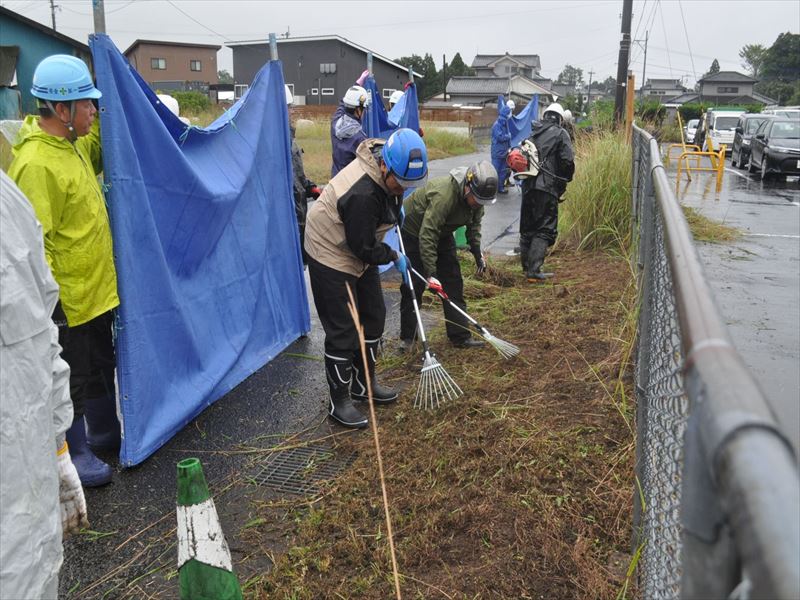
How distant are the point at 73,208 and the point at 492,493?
253cm

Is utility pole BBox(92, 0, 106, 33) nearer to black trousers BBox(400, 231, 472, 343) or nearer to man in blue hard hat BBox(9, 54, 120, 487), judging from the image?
man in blue hard hat BBox(9, 54, 120, 487)

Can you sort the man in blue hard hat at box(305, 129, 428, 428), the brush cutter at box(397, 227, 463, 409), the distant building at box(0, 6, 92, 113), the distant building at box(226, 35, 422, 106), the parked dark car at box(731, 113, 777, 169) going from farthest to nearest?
the distant building at box(226, 35, 422, 106) < the parked dark car at box(731, 113, 777, 169) < the distant building at box(0, 6, 92, 113) < the brush cutter at box(397, 227, 463, 409) < the man in blue hard hat at box(305, 129, 428, 428)

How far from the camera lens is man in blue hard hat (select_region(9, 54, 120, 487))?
10.5 feet

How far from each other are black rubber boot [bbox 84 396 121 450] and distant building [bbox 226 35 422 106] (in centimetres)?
5381

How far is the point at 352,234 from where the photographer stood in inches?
165

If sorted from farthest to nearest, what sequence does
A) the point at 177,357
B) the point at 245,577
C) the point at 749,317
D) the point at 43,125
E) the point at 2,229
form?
the point at 749,317 < the point at 177,357 < the point at 43,125 < the point at 245,577 < the point at 2,229

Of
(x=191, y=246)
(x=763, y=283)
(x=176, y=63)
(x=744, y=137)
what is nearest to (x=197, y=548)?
(x=191, y=246)

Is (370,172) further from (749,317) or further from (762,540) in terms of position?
(749,317)

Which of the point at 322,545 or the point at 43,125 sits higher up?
the point at 43,125

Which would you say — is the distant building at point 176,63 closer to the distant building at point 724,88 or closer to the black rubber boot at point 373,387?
the black rubber boot at point 373,387

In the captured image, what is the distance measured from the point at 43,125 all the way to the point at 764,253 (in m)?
10.1

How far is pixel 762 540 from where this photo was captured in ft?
1.58

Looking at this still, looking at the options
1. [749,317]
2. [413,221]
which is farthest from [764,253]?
[413,221]

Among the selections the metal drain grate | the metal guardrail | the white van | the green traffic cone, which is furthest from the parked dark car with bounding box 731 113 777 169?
the metal guardrail
